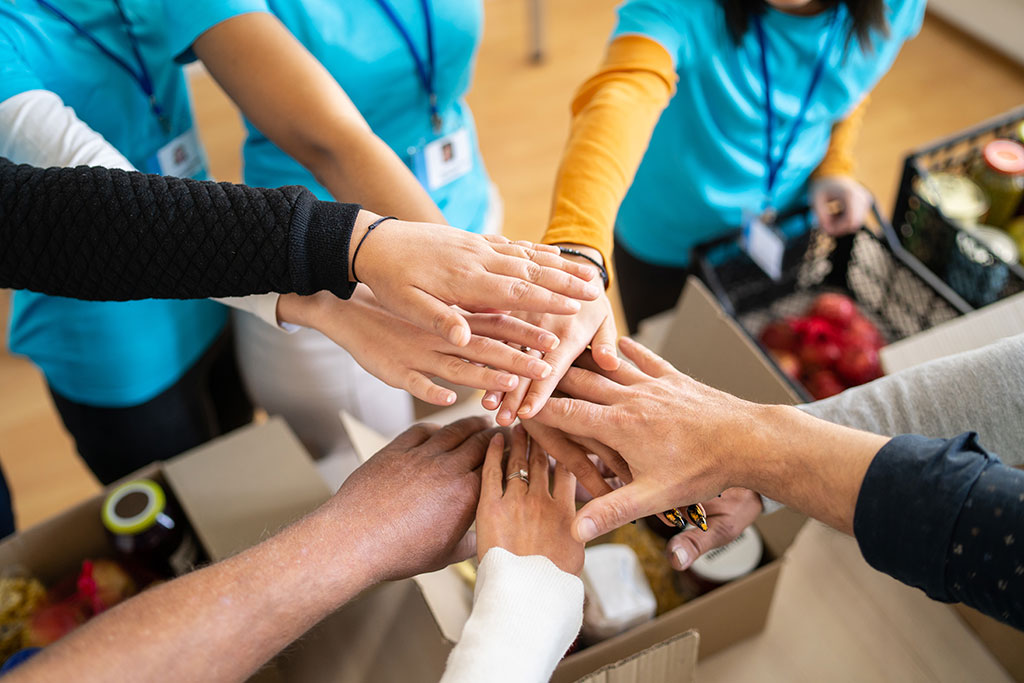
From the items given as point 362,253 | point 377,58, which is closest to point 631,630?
point 362,253

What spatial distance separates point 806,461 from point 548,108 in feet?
8.02

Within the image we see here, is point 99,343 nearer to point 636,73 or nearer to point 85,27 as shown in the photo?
point 85,27

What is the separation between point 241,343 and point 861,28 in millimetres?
1152

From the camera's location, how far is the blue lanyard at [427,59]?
1.19 meters

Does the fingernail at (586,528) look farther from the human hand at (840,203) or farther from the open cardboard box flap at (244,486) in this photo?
the human hand at (840,203)

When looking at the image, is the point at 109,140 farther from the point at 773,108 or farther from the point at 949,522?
the point at 949,522

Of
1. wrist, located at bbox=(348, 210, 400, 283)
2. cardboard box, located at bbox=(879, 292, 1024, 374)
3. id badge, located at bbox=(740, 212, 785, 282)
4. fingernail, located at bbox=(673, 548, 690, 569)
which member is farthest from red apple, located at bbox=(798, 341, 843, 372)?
wrist, located at bbox=(348, 210, 400, 283)

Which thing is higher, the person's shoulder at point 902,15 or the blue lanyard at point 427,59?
the blue lanyard at point 427,59

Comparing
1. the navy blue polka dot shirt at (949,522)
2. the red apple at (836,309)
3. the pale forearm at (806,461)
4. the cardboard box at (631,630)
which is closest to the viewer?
the navy blue polka dot shirt at (949,522)

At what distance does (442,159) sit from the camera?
1351mm

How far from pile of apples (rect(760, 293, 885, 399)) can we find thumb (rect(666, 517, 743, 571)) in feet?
1.37

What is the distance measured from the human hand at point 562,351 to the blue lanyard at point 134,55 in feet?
2.17

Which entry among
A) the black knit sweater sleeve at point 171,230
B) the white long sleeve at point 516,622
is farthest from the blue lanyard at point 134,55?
the white long sleeve at point 516,622

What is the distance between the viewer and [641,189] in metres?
1.53
